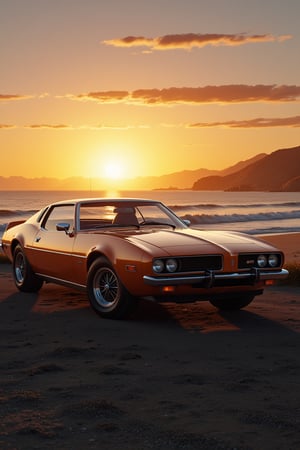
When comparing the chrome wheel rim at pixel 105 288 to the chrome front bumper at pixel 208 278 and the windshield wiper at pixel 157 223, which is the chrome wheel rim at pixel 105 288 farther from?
the windshield wiper at pixel 157 223

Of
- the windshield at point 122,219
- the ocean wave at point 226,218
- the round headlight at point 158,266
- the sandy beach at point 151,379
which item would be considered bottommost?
the sandy beach at point 151,379

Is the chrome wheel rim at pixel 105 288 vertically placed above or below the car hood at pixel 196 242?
below

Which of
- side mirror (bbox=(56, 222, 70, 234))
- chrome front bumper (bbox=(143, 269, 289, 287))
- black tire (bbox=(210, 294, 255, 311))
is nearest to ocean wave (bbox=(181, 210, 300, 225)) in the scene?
black tire (bbox=(210, 294, 255, 311))

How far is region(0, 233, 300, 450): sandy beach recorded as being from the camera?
4.04 m

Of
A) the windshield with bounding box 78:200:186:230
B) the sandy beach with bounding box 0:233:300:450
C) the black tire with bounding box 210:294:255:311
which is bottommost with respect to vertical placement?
the sandy beach with bounding box 0:233:300:450

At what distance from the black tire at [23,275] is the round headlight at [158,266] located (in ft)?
10.2

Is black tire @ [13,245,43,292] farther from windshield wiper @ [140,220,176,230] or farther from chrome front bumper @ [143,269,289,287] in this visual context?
chrome front bumper @ [143,269,289,287]

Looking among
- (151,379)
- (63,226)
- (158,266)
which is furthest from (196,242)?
(151,379)

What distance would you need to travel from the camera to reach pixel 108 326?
24.7ft

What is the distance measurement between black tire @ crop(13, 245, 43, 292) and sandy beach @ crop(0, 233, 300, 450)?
4.35 feet

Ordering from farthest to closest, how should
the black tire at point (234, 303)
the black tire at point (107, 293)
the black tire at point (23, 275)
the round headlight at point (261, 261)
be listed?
1. the black tire at point (23, 275)
2. the black tire at point (234, 303)
3. the round headlight at point (261, 261)
4. the black tire at point (107, 293)

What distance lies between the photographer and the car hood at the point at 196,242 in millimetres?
7629

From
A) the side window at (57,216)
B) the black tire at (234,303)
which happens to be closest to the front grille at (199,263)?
the black tire at (234,303)

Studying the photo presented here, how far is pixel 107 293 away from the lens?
8117mm
